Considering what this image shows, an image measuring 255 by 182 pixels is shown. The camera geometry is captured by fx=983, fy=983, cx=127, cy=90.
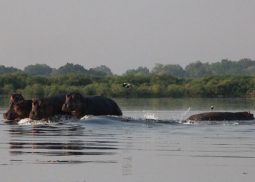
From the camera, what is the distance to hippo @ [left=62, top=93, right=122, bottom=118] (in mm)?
29531

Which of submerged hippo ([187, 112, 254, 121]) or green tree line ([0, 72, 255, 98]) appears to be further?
green tree line ([0, 72, 255, 98])

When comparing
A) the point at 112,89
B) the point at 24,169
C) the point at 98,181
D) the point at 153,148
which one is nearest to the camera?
the point at 98,181

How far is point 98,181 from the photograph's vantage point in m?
12.9

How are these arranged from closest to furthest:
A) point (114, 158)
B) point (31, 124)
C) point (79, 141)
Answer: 1. point (114, 158)
2. point (79, 141)
3. point (31, 124)

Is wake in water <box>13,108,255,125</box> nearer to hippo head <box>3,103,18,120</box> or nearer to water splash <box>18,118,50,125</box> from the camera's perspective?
water splash <box>18,118,50,125</box>

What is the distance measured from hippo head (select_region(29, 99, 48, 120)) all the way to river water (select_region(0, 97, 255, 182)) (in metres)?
2.47

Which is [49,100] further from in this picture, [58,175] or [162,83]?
[162,83]

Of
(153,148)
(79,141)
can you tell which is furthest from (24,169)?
(79,141)

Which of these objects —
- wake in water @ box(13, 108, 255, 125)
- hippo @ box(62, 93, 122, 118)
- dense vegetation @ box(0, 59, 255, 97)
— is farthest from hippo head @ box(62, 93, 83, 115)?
dense vegetation @ box(0, 59, 255, 97)

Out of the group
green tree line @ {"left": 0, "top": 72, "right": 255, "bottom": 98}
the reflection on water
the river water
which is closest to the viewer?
the river water

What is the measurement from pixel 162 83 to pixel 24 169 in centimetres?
7425

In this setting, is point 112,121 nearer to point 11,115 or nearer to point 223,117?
point 223,117

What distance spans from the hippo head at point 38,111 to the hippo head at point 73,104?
22.7 inches

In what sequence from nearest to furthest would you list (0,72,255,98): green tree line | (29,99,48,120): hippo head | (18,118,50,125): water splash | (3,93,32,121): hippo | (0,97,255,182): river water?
(0,97,255,182): river water
(18,118,50,125): water splash
(29,99,48,120): hippo head
(3,93,32,121): hippo
(0,72,255,98): green tree line
